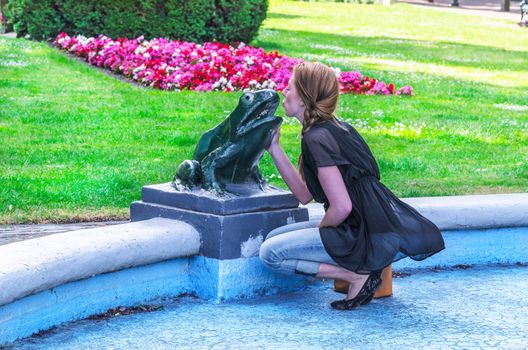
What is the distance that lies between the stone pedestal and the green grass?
1.43 metres

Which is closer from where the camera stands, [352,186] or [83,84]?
[352,186]

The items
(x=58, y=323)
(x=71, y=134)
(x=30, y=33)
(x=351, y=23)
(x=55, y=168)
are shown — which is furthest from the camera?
(x=351, y=23)

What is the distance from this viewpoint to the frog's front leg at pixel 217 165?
15.3 feet

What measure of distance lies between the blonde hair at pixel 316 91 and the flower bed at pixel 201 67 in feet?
21.3

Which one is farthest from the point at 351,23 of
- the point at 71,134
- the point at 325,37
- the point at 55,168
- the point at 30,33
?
the point at 55,168

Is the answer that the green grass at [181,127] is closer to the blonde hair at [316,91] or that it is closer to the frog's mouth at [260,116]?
the frog's mouth at [260,116]

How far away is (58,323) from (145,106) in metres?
6.01

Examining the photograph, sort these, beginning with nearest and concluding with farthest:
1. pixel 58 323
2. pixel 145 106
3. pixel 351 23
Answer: pixel 58 323 → pixel 145 106 → pixel 351 23

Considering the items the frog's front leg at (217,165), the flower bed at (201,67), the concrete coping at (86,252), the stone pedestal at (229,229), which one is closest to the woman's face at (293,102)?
the frog's front leg at (217,165)

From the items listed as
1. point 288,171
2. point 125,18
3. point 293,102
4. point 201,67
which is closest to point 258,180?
point 288,171

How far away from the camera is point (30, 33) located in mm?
14562

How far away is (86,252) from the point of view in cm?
406

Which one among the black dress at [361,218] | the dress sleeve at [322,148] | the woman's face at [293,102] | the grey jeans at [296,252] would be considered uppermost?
the woman's face at [293,102]

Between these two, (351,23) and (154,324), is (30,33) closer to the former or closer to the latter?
(351,23)
